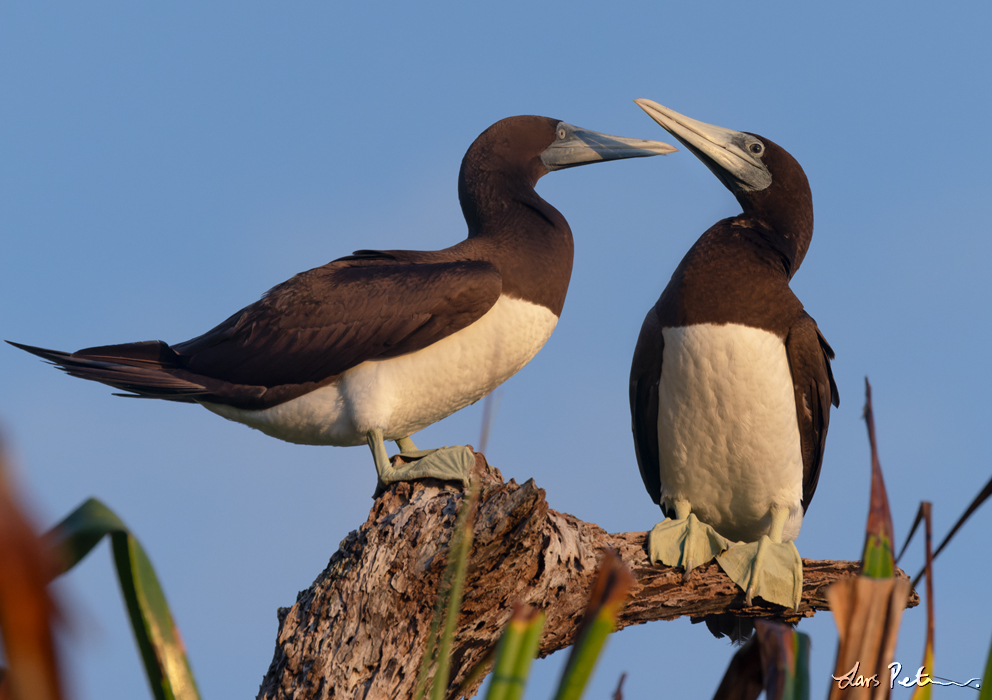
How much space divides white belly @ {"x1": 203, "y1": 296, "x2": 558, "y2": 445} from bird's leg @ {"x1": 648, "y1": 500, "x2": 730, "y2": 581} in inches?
44.3

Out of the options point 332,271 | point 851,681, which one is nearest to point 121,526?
point 851,681

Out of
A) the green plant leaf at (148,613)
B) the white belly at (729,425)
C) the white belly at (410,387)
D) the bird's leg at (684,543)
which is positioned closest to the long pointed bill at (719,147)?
the white belly at (729,425)

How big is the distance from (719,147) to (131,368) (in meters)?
3.55

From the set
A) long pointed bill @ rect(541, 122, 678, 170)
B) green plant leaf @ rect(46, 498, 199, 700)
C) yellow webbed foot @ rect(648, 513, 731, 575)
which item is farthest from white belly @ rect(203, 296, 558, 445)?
green plant leaf @ rect(46, 498, 199, 700)

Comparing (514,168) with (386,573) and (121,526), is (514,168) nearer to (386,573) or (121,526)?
(386,573)

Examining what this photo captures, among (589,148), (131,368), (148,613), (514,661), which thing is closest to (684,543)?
(589,148)

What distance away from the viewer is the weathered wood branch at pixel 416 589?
3.68 m

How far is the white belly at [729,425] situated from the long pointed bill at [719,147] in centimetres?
121

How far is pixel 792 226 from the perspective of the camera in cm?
518

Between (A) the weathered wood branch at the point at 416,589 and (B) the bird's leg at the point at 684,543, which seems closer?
(A) the weathered wood branch at the point at 416,589

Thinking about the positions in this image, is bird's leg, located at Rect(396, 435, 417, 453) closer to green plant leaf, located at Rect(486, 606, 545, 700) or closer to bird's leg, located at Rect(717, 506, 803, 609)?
bird's leg, located at Rect(717, 506, 803, 609)

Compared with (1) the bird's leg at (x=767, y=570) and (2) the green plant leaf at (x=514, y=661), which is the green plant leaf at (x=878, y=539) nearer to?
(2) the green plant leaf at (x=514, y=661)

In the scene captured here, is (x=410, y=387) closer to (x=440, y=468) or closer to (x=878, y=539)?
(x=440, y=468)

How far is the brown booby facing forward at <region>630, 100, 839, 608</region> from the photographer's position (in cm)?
444
